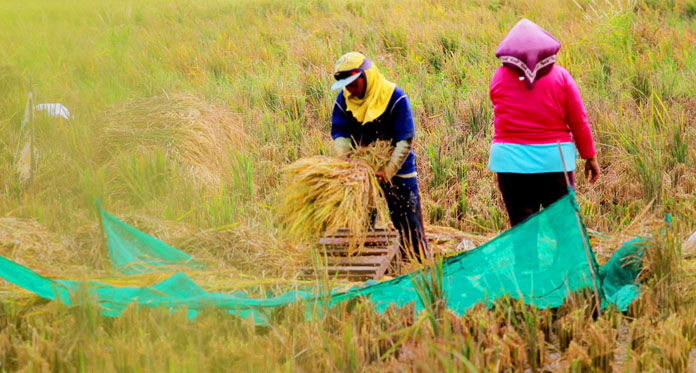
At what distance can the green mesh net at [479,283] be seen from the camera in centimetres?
283

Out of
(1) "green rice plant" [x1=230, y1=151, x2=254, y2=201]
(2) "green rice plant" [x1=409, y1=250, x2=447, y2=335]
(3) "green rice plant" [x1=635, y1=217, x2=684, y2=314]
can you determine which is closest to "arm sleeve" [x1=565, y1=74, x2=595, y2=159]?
(3) "green rice plant" [x1=635, y1=217, x2=684, y2=314]

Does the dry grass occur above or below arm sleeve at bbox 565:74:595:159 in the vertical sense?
below

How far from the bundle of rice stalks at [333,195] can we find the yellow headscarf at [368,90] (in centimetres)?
21

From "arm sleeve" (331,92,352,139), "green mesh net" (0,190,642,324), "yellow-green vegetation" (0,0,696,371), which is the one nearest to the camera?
"yellow-green vegetation" (0,0,696,371)

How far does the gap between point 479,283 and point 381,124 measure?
1.45 m

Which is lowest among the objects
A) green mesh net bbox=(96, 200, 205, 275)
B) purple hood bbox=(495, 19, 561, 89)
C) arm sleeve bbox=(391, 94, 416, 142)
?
green mesh net bbox=(96, 200, 205, 275)

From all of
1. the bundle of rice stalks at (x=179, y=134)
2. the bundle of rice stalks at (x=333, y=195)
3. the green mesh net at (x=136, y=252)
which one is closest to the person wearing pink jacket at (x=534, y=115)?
the bundle of rice stalks at (x=333, y=195)

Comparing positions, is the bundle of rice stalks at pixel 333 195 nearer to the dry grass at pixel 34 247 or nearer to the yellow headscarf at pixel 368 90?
the yellow headscarf at pixel 368 90

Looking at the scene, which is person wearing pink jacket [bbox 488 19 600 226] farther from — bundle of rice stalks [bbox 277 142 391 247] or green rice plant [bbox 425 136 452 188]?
green rice plant [bbox 425 136 452 188]

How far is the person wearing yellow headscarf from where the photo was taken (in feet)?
13.1

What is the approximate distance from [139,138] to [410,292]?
390cm

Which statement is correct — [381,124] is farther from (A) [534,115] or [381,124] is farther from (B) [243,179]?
(B) [243,179]

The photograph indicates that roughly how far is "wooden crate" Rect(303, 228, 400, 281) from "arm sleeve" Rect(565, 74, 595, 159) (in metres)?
1.33

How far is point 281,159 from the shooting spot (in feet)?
21.7
